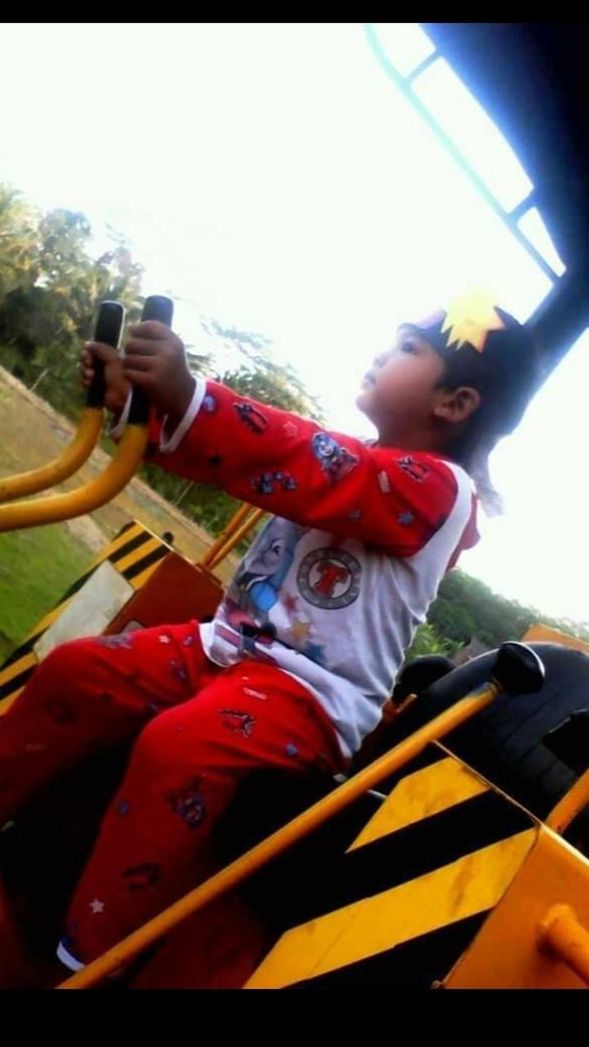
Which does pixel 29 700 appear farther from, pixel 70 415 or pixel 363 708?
pixel 70 415

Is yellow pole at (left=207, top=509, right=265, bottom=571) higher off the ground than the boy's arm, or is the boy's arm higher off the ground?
the boy's arm

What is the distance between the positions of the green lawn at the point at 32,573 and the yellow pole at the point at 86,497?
1927mm

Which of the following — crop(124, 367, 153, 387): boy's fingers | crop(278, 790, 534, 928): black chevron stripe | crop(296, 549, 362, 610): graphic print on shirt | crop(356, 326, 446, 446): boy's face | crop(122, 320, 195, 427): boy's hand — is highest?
crop(356, 326, 446, 446): boy's face

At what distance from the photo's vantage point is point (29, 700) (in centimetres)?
162

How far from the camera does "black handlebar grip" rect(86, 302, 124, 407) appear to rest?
3.79 feet

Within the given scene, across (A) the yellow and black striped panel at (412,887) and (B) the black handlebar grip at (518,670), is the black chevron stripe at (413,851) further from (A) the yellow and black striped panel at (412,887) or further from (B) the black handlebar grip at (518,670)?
(B) the black handlebar grip at (518,670)

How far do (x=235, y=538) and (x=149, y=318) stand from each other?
1022 mm

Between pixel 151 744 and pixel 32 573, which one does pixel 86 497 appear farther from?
pixel 32 573

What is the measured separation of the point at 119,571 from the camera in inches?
90.5

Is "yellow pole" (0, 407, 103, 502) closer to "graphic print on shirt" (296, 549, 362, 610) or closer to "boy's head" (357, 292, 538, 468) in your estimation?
"graphic print on shirt" (296, 549, 362, 610)

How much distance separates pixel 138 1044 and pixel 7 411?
493 cm

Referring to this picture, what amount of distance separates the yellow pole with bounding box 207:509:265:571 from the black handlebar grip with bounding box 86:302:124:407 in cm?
90

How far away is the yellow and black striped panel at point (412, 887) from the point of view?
105 centimetres

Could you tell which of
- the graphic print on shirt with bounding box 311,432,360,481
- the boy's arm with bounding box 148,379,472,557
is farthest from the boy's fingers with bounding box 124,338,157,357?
the graphic print on shirt with bounding box 311,432,360,481
